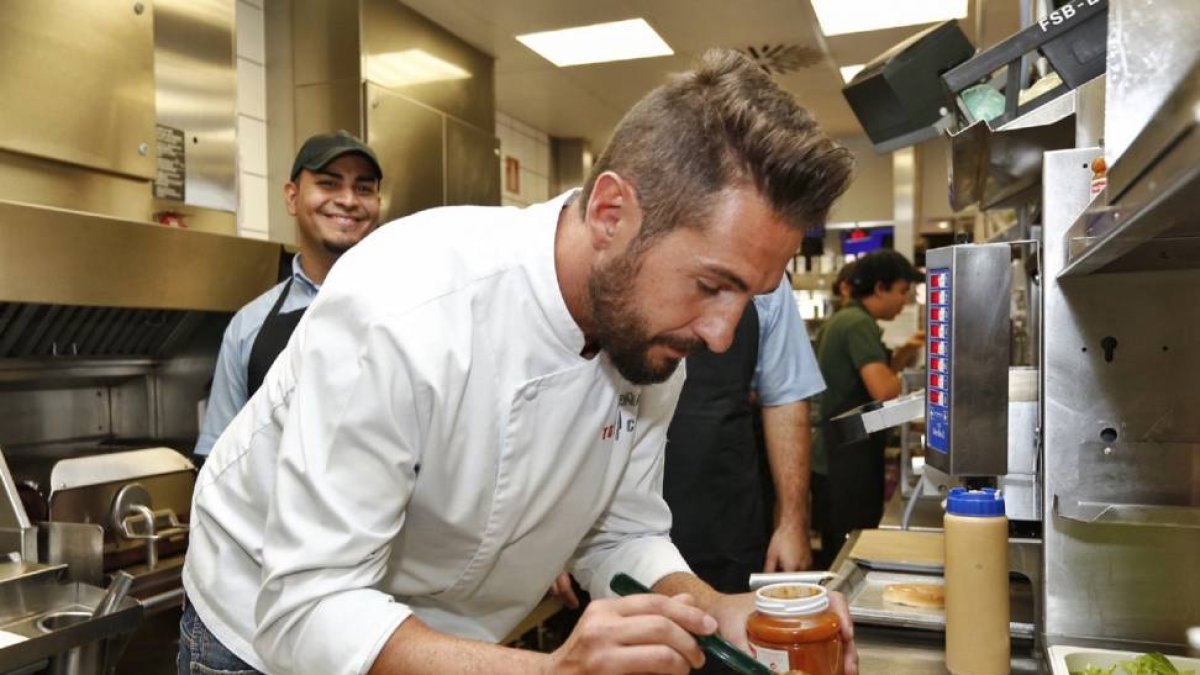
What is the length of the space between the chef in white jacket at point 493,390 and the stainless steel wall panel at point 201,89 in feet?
6.47

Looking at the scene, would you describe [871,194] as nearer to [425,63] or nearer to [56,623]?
[425,63]

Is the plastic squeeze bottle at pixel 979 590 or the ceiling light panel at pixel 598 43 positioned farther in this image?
the ceiling light panel at pixel 598 43

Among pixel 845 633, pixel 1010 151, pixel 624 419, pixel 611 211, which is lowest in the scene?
pixel 845 633

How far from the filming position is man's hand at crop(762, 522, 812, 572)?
253 centimetres

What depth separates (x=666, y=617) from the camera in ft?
2.99

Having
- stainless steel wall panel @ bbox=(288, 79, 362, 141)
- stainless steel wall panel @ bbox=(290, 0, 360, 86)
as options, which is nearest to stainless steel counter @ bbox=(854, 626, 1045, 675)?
stainless steel wall panel @ bbox=(288, 79, 362, 141)

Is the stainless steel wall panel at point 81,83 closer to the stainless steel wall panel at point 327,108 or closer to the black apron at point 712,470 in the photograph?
the stainless steel wall panel at point 327,108

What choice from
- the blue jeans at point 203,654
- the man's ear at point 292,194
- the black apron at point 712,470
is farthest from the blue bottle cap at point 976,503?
the man's ear at point 292,194

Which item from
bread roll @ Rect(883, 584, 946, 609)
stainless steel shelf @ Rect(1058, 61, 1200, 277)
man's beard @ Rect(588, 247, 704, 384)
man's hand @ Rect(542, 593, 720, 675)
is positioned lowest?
bread roll @ Rect(883, 584, 946, 609)

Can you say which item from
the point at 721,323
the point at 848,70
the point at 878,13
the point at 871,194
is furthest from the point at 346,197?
the point at 871,194

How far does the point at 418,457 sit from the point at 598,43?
4.10m

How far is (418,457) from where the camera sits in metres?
1.04

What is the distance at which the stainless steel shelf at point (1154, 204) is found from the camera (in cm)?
47

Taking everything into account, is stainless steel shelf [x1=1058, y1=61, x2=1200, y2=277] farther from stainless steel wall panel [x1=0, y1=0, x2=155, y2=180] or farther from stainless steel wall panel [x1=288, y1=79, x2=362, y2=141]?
stainless steel wall panel [x1=288, y1=79, x2=362, y2=141]
